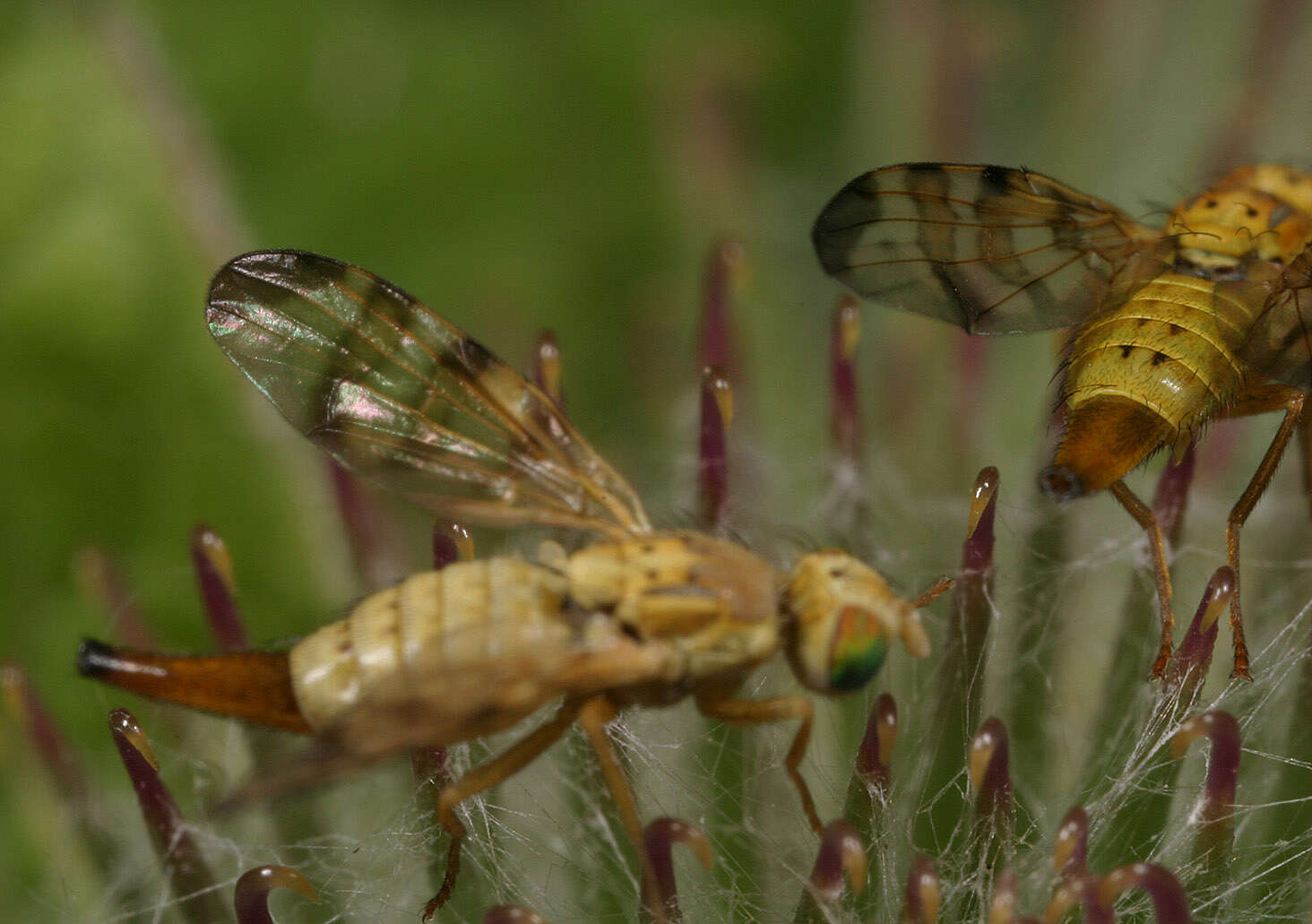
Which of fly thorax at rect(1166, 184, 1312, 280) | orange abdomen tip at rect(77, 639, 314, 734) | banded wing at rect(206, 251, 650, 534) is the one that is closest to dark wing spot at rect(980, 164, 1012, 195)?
fly thorax at rect(1166, 184, 1312, 280)

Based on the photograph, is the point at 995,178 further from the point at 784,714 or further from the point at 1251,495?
the point at 784,714

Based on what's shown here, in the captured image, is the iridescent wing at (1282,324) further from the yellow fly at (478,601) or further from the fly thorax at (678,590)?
the fly thorax at (678,590)

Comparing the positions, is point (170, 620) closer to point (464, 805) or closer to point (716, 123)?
point (464, 805)

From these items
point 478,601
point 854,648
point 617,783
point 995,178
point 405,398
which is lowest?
point 617,783

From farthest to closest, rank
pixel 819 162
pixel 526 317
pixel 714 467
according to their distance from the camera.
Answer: pixel 819 162 < pixel 526 317 < pixel 714 467

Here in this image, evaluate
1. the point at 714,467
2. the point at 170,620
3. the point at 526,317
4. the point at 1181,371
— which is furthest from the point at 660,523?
the point at 526,317

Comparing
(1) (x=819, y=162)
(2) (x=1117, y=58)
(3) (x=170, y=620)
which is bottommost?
(3) (x=170, y=620)

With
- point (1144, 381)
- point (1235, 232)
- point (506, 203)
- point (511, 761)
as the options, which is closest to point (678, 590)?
point (511, 761)
